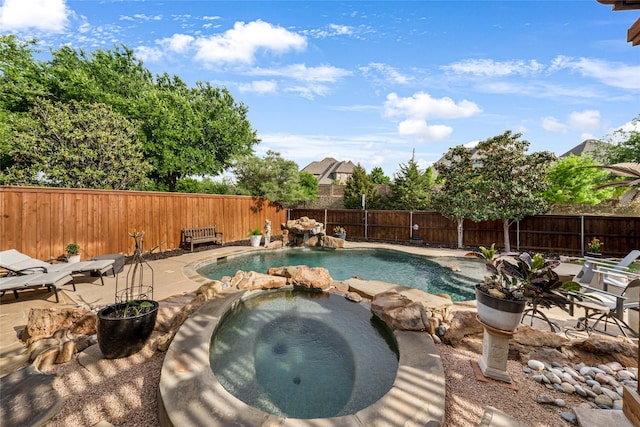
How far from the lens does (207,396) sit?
189 centimetres

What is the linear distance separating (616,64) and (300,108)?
956 cm

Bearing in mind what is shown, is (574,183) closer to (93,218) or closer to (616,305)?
(616,305)

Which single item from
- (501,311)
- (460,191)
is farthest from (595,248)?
(501,311)

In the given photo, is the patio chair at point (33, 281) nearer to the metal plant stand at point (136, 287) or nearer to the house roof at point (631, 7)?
the metal plant stand at point (136, 287)

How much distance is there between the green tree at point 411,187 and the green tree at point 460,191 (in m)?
→ 6.01

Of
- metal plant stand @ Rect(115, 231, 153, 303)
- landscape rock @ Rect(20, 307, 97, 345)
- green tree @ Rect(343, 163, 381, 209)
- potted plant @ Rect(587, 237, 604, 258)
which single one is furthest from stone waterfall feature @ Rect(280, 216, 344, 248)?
potted plant @ Rect(587, 237, 604, 258)

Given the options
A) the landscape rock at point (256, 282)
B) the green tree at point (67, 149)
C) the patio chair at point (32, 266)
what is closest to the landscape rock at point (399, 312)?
the landscape rock at point (256, 282)

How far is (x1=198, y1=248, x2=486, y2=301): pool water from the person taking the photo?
21.5ft

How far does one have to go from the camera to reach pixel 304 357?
2.88 meters

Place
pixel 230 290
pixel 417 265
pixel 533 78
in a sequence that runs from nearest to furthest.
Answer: pixel 230 290, pixel 533 78, pixel 417 265

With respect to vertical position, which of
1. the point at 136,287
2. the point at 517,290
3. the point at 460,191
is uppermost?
the point at 460,191

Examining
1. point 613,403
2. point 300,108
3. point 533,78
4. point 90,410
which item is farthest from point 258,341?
point 300,108

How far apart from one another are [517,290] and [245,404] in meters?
2.40

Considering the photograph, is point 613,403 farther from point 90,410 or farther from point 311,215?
point 311,215
